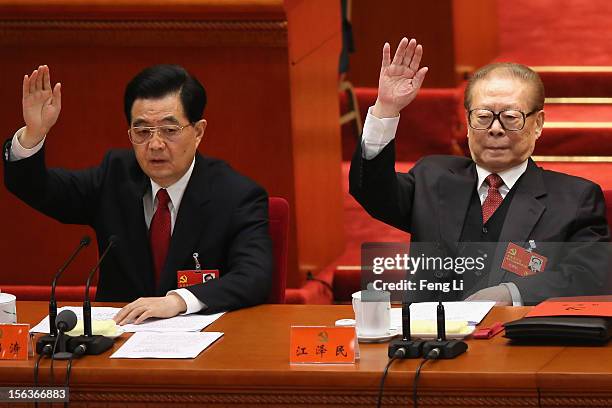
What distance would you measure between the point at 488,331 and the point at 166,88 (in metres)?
1.11

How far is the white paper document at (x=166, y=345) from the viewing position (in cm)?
271

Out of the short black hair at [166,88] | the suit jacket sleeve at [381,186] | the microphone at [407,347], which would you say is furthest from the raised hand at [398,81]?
the microphone at [407,347]

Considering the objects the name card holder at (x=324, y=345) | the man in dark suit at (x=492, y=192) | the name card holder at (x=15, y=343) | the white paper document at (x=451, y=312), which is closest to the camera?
the name card holder at (x=324, y=345)

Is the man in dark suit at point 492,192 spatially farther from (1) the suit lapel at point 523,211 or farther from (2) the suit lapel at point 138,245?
(2) the suit lapel at point 138,245

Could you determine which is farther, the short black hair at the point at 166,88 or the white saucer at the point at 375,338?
the short black hair at the point at 166,88

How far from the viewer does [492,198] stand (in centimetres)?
343

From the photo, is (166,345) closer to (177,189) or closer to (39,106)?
(177,189)

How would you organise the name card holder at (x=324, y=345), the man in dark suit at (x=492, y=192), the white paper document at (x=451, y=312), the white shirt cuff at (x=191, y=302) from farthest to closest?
1. the man in dark suit at (x=492, y=192)
2. the white shirt cuff at (x=191, y=302)
3. the white paper document at (x=451, y=312)
4. the name card holder at (x=324, y=345)

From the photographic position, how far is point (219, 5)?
13.8 feet

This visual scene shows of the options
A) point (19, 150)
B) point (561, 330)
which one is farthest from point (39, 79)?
point (561, 330)

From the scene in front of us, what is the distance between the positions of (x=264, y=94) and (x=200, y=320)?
144 cm

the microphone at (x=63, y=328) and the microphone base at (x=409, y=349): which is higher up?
the microphone at (x=63, y=328)

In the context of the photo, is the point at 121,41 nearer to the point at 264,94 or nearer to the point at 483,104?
the point at 264,94

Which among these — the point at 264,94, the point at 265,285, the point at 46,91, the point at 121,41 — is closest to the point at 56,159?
the point at 121,41
